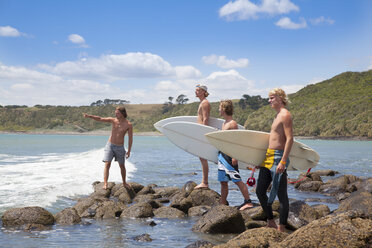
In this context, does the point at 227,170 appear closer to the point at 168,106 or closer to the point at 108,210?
the point at 108,210

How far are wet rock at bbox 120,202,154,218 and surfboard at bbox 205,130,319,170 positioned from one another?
2006 millimetres

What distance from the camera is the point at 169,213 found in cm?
755

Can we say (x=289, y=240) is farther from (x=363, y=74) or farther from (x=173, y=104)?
(x=173, y=104)

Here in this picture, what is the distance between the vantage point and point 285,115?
5.03 metres

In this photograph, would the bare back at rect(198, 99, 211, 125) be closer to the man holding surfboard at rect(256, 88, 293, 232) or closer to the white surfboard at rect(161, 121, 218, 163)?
the white surfboard at rect(161, 121, 218, 163)

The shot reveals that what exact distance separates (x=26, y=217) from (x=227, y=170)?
3.56 metres

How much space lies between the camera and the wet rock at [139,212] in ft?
24.3

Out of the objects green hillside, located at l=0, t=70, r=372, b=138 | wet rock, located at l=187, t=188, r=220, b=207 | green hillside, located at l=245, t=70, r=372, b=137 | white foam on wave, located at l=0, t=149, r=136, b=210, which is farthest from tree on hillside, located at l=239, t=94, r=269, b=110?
wet rock, located at l=187, t=188, r=220, b=207

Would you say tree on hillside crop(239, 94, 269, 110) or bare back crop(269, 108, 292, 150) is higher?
tree on hillside crop(239, 94, 269, 110)

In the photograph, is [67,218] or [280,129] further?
[67,218]

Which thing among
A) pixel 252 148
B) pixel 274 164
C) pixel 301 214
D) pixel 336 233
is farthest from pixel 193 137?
pixel 336 233

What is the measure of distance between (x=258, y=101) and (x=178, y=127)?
12920cm

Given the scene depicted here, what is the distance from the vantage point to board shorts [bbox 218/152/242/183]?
6.66 meters

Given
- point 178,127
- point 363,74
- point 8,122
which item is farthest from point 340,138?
point 8,122
